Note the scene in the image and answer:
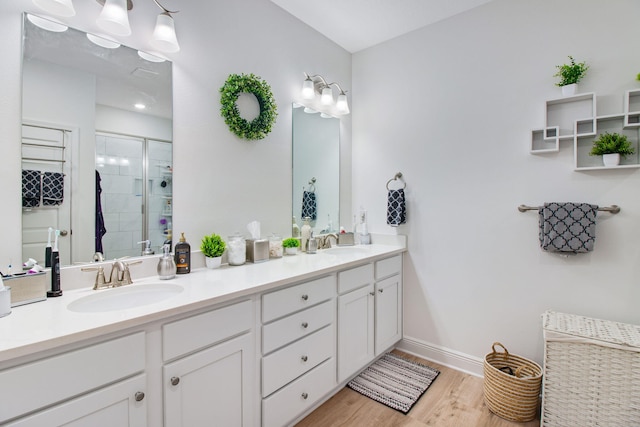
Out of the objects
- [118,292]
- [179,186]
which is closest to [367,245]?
[179,186]

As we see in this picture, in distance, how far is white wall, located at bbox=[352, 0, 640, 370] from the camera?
6.00ft

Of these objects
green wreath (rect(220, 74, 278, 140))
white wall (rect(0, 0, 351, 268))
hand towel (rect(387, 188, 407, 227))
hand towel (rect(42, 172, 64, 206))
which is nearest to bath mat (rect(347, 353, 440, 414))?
hand towel (rect(387, 188, 407, 227))

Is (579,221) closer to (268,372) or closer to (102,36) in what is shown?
(268,372)

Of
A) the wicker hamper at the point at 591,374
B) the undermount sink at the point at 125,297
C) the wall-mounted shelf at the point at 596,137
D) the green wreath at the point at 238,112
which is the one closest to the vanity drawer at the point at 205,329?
the undermount sink at the point at 125,297

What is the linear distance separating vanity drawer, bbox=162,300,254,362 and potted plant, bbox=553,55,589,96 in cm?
225

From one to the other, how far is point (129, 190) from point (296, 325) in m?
1.13

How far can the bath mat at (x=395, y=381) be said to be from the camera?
79.1 inches

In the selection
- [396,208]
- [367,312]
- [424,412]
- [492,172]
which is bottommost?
[424,412]

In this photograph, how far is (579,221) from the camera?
5.98ft

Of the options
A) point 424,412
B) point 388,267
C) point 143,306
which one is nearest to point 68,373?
point 143,306

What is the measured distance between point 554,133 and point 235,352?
2.29m

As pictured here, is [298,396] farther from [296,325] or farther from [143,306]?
[143,306]

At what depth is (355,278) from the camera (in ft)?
6.87

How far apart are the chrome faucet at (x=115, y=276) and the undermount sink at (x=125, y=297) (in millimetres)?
53
